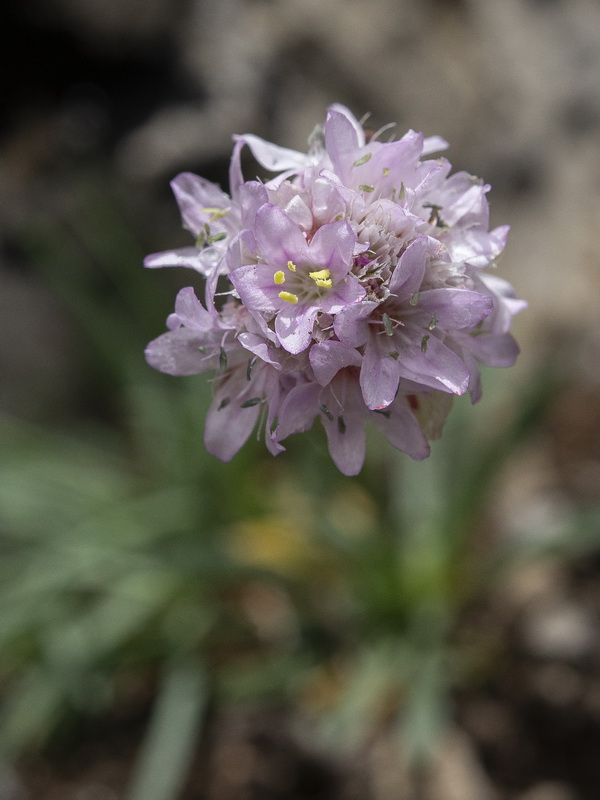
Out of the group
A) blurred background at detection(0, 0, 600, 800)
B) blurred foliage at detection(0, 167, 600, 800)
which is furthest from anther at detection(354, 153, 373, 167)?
blurred background at detection(0, 0, 600, 800)

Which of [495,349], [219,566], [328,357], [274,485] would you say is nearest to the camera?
[328,357]

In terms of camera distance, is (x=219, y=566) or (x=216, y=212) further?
(x=219, y=566)

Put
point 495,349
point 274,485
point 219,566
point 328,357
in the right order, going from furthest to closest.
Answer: point 274,485
point 219,566
point 495,349
point 328,357

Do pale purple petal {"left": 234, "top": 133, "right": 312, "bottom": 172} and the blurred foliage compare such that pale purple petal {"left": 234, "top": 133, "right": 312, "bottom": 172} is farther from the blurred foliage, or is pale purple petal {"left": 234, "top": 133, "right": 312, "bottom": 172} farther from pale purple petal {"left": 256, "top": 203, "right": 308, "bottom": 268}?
the blurred foliage

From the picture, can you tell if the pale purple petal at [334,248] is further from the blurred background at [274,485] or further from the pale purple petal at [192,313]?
the blurred background at [274,485]

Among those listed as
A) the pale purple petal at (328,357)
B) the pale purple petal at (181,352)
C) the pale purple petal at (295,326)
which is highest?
the pale purple petal at (295,326)

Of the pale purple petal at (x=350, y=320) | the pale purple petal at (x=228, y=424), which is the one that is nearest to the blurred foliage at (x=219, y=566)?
the pale purple petal at (x=228, y=424)

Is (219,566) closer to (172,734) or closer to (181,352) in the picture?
(172,734)

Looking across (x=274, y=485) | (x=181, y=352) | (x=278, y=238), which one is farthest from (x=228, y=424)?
(x=274, y=485)
